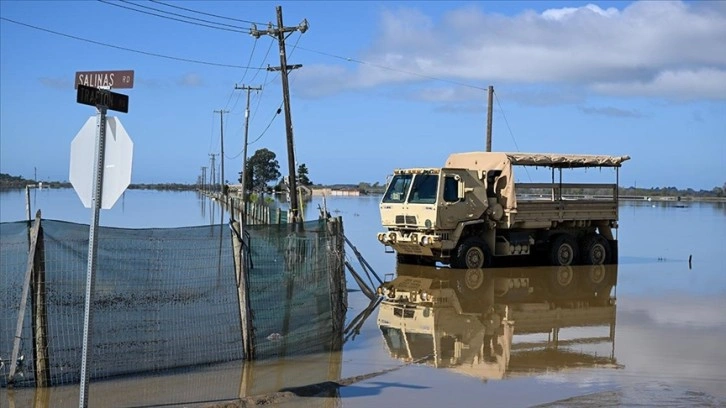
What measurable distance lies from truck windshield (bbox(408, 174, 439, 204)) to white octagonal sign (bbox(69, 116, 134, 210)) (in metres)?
16.1

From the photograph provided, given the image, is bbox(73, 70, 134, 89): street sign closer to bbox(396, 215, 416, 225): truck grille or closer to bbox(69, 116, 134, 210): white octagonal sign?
bbox(69, 116, 134, 210): white octagonal sign

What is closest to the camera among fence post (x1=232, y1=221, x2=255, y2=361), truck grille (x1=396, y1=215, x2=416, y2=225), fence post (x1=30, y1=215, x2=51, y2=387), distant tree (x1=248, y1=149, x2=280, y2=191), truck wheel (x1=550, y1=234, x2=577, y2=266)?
fence post (x1=30, y1=215, x2=51, y2=387)

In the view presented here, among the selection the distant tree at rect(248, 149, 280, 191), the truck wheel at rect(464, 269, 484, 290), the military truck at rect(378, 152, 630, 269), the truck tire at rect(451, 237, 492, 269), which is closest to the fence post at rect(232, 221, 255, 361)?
the truck wheel at rect(464, 269, 484, 290)

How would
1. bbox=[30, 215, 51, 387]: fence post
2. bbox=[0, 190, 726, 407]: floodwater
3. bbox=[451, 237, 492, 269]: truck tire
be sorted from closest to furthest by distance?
bbox=[30, 215, 51, 387]: fence post → bbox=[0, 190, 726, 407]: floodwater → bbox=[451, 237, 492, 269]: truck tire

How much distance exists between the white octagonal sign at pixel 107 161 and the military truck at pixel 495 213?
15818mm

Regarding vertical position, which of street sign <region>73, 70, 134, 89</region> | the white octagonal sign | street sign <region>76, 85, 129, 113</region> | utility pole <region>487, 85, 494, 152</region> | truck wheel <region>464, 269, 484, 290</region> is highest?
utility pole <region>487, 85, 494, 152</region>

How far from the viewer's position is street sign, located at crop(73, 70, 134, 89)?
6729 mm

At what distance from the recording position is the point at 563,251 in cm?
2528

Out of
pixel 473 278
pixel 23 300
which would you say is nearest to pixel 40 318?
pixel 23 300

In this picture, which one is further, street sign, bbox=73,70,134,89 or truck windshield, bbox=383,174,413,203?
truck windshield, bbox=383,174,413,203

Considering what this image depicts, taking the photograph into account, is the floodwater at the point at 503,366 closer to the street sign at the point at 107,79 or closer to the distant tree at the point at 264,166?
the street sign at the point at 107,79

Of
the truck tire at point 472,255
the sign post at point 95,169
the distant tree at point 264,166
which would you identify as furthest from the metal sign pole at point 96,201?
the distant tree at point 264,166

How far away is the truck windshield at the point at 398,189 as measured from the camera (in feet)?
75.4

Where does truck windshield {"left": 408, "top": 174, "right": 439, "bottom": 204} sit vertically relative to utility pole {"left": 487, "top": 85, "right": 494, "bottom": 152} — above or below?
below
